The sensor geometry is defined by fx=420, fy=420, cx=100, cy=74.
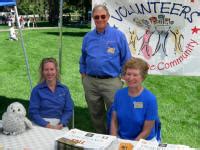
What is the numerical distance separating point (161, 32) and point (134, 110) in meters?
1.81

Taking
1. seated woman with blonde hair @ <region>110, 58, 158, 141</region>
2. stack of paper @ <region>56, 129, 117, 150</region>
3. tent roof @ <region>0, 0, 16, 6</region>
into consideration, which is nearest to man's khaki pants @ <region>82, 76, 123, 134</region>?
seated woman with blonde hair @ <region>110, 58, 158, 141</region>

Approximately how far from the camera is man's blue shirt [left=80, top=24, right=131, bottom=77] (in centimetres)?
434

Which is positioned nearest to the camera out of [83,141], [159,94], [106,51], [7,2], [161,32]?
[83,141]

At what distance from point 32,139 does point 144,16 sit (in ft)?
7.88

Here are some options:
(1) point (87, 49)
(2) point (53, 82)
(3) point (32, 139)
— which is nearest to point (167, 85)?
(1) point (87, 49)

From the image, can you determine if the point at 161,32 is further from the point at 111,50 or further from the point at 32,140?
the point at 32,140

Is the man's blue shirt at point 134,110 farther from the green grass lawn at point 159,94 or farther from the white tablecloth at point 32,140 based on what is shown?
the green grass lawn at point 159,94

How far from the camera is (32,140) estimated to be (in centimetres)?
303

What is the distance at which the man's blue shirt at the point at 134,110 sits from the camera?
3.39 m

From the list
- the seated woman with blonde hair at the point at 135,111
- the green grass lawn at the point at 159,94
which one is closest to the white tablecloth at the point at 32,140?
the seated woman with blonde hair at the point at 135,111

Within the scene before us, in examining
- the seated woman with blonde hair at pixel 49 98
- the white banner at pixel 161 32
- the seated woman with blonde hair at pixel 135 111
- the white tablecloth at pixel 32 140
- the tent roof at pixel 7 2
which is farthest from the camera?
the tent roof at pixel 7 2

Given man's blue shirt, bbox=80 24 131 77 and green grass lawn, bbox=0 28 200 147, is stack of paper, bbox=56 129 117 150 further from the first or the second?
green grass lawn, bbox=0 28 200 147

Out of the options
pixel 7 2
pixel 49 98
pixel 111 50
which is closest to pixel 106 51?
pixel 111 50

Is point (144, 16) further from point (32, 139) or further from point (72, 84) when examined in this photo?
point (72, 84)
